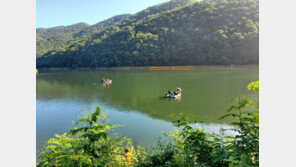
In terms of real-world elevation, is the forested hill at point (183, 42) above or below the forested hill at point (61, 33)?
below

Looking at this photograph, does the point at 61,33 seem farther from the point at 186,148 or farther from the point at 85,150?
the point at 186,148

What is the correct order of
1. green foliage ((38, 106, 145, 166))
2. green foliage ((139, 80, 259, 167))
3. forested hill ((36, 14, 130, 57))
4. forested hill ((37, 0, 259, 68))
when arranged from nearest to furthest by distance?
green foliage ((139, 80, 259, 167))
green foliage ((38, 106, 145, 166))
forested hill ((37, 0, 259, 68))
forested hill ((36, 14, 130, 57))

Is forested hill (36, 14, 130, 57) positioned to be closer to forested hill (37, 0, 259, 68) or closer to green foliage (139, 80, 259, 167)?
forested hill (37, 0, 259, 68)

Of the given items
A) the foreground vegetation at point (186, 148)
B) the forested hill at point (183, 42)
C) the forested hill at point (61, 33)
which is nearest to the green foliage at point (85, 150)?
the foreground vegetation at point (186, 148)

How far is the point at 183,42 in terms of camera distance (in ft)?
213

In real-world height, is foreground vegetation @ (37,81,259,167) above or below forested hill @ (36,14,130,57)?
below

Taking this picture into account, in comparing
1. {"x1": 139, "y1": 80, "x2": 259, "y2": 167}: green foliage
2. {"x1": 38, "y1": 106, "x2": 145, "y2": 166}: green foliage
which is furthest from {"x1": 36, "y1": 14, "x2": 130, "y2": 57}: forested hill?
{"x1": 139, "y1": 80, "x2": 259, "y2": 167}: green foliage

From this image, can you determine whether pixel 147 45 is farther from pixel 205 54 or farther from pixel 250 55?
pixel 250 55

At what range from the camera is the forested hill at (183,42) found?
182 feet

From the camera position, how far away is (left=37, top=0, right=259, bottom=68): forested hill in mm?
55438

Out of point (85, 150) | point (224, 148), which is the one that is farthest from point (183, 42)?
point (85, 150)

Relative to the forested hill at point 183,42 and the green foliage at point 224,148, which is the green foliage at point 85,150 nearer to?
the green foliage at point 224,148

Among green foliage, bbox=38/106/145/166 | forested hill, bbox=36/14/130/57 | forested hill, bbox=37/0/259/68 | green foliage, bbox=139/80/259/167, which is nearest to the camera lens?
green foliage, bbox=139/80/259/167

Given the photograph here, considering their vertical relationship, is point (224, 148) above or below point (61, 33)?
below
